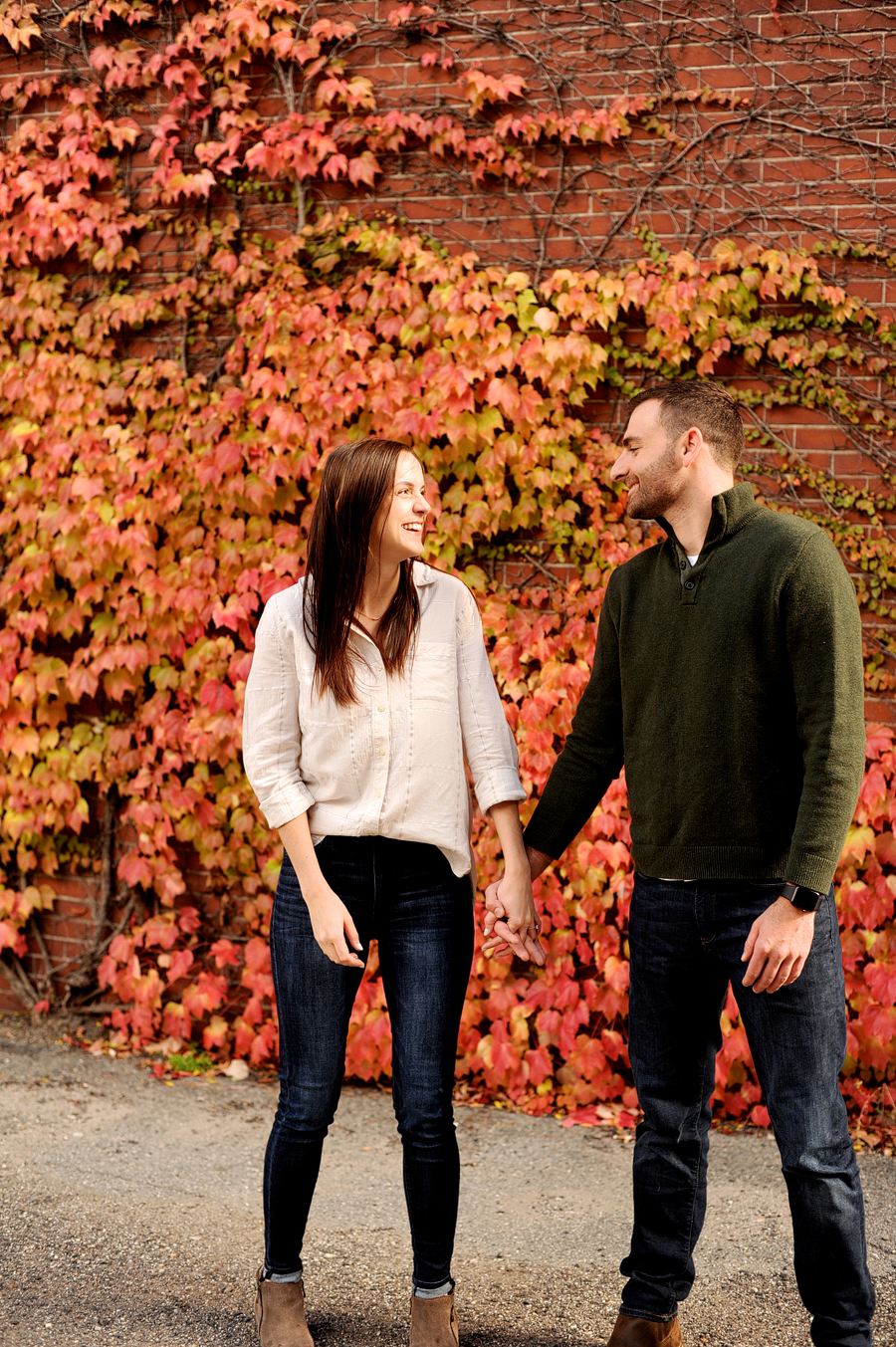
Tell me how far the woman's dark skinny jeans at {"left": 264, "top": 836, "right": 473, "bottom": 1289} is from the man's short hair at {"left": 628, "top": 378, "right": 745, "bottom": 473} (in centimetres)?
98

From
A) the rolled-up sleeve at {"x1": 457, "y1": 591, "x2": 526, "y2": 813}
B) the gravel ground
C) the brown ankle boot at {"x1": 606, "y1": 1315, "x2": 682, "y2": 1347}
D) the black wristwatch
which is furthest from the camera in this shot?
the gravel ground

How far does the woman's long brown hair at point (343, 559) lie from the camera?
229 cm

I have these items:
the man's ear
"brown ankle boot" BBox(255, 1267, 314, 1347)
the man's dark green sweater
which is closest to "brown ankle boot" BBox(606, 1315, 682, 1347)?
"brown ankle boot" BBox(255, 1267, 314, 1347)

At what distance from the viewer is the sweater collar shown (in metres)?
2.21

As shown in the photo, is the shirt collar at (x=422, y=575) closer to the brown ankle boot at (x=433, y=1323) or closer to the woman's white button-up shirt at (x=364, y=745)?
the woman's white button-up shirt at (x=364, y=745)

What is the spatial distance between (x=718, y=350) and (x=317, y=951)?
265 centimetres

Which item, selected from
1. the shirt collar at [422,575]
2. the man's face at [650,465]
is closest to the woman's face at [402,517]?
the shirt collar at [422,575]

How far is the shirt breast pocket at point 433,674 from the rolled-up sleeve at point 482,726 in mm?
35

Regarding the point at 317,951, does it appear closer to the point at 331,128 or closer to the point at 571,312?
the point at 571,312

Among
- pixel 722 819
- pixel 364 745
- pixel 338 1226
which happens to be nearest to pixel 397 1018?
pixel 364 745

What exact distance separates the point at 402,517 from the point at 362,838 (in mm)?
649

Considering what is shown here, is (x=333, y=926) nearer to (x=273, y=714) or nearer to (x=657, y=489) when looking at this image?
(x=273, y=714)

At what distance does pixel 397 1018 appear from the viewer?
2.30 meters

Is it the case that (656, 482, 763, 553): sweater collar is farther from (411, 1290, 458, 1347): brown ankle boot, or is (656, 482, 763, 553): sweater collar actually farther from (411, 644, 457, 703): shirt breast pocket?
(411, 1290, 458, 1347): brown ankle boot
